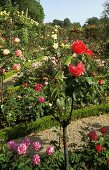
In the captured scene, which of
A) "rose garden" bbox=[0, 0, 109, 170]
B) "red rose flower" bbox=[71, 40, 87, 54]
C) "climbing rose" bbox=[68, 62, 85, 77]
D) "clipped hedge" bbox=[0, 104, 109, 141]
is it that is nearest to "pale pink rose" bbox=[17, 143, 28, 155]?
"rose garden" bbox=[0, 0, 109, 170]

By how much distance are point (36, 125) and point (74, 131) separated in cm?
94

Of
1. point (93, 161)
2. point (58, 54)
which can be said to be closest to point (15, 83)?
point (58, 54)

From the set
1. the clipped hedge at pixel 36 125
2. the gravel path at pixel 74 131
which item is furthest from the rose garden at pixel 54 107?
the gravel path at pixel 74 131

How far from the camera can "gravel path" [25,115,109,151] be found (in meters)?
7.80

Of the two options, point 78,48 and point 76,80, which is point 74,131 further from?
point 78,48

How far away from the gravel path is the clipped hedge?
12cm

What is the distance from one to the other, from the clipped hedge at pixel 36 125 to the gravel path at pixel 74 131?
12cm

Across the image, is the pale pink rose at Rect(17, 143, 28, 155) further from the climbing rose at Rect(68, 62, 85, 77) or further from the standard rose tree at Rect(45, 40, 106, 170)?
the climbing rose at Rect(68, 62, 85, 77)

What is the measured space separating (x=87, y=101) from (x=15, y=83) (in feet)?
26.9

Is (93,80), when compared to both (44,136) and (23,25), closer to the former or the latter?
(44,136)

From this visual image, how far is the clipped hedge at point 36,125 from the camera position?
794 centimetres

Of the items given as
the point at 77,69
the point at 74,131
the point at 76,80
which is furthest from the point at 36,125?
the point at 77,69

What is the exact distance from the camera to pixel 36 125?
27.2ft

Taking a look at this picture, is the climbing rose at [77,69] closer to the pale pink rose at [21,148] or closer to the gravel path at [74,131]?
the pale pink rose at [21,148]
